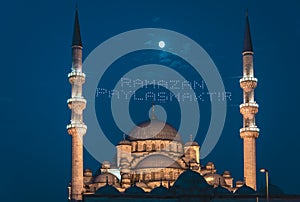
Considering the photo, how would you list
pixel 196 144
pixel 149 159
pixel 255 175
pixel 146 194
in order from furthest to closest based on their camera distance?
1. pixel 196 144
2. pixel 149 159
3. pixel 255 175
4. pixel 146 194

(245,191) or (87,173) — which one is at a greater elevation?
(87,173)

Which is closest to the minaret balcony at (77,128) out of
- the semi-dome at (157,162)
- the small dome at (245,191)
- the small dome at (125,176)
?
the small dome at (125,176)

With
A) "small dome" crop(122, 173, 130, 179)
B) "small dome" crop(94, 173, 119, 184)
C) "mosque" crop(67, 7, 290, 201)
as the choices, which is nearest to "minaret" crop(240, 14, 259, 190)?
"mosque" crop(67, 7, 290, 201)

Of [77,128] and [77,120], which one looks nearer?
[77,128]

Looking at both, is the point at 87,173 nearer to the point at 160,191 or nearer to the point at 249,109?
the point at 160,191

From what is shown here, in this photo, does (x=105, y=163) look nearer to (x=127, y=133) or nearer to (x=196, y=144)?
(x=127, y=133)

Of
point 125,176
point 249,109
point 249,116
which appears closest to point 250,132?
point 249,116

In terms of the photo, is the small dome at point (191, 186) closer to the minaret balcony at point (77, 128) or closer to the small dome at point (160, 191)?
the small dome at point (160, 191)

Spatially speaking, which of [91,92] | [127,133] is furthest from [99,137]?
[91,92]
